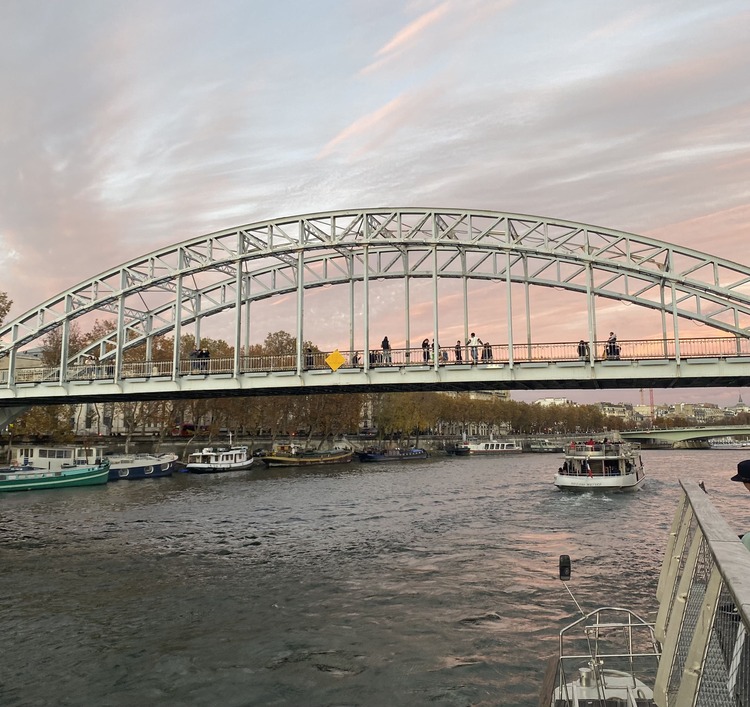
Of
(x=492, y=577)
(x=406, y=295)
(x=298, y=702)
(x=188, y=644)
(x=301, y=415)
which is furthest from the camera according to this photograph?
(x=301, y=415)

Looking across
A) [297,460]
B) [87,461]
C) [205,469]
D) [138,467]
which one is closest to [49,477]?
[87,461]

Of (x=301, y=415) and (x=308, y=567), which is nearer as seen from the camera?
(x=308, y=567)

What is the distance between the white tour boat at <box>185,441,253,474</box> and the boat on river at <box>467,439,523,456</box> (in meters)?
61.5

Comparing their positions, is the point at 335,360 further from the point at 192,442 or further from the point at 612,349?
the point at 192,442

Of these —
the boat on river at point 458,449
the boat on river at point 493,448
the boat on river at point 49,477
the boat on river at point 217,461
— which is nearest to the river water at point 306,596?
the boat on river at point 49,477

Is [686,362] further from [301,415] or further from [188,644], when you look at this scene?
[301,415]

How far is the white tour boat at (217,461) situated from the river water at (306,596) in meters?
31.6

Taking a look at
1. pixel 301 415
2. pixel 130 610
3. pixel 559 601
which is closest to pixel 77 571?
pixel 130 610

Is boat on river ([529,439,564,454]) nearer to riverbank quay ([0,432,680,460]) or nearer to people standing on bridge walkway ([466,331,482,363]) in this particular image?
riverbank quay ([0,432,680,460])

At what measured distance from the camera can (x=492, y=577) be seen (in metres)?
22.1

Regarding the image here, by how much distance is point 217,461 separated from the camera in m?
76.2

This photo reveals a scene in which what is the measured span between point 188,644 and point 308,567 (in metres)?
8.90

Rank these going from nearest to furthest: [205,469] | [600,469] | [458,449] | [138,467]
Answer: [600,469], [138,467], [205,469], [458,449]

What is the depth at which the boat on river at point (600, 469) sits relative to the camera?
50.9 meters
